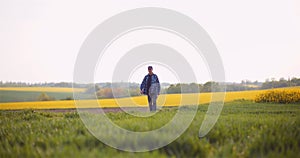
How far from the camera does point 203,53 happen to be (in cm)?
775

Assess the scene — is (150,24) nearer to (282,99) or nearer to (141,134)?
(141,134)

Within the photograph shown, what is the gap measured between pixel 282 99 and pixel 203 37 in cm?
2466

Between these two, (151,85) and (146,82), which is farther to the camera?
(146,82)

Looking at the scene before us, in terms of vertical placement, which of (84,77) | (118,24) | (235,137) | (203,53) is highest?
(118,24)

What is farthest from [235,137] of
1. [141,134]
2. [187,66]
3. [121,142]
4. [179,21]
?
[187,66]

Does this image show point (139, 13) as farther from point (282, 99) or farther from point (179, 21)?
point (282, 99)

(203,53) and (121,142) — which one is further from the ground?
(203,53)

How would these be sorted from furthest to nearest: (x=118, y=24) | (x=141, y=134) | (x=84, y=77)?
(x=118, y=24), (x=84, y=77), (x=141, y=134)

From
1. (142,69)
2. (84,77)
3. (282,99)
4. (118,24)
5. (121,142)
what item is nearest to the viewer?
(121,142)

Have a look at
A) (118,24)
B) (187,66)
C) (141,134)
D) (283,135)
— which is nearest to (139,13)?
(118,24)

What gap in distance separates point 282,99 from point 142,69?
1979 centimetres

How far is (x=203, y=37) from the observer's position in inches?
312

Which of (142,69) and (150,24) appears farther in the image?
(142,69)

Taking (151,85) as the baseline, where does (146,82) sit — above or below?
above
